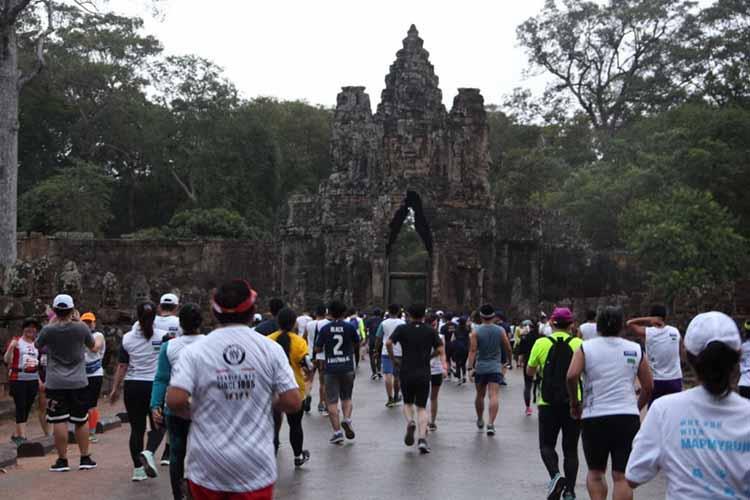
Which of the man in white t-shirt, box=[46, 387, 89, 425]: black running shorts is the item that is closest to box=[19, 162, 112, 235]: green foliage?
box=[46, 387, 89, 425]: black running shorts

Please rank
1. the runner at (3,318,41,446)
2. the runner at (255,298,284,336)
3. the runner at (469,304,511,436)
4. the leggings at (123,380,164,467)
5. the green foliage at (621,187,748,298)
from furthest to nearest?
the green foliage at (621,187,748,298)
the runner at (469,304,511,436)
the runner at (3,318,41,446)
the runner at (255,298,284,336)
the leggings at (123,380,164,467)

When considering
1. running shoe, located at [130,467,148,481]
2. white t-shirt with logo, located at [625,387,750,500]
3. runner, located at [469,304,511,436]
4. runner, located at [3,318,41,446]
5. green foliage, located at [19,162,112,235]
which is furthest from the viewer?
green foliage, located at [19,162,112,235]

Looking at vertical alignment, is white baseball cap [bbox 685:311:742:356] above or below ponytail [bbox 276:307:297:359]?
above

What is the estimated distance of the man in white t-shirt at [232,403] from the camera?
522 centimetres

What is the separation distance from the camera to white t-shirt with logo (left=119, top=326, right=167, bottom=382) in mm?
10367

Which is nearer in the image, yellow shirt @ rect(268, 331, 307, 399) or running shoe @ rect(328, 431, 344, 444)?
yellow shirt @ rect(268, 331, 307, 399)

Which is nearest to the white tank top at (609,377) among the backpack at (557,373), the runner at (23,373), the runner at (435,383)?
the backpack at (557,373)

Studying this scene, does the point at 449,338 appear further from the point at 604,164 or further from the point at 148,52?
the point at 148,52

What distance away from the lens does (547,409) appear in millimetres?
9180

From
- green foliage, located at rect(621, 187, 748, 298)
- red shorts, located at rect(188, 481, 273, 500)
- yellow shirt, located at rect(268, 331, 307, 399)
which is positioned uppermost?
green foliage, located at rect(621, 187, 748, 298)

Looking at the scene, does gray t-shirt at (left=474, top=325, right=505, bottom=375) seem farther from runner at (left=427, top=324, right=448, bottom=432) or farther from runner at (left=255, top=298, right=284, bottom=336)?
runner at (left=255, top=298, right=284, bottom=336)

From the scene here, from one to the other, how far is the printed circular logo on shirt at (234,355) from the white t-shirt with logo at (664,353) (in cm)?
→ 644

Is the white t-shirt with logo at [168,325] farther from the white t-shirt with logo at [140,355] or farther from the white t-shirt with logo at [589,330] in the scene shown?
the white t-shirt with logo at [589,330]

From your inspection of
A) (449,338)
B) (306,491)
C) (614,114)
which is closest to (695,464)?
(306,491)
